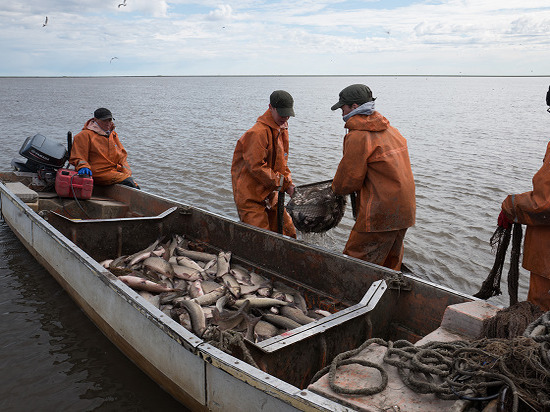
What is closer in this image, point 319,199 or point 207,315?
point 207,315

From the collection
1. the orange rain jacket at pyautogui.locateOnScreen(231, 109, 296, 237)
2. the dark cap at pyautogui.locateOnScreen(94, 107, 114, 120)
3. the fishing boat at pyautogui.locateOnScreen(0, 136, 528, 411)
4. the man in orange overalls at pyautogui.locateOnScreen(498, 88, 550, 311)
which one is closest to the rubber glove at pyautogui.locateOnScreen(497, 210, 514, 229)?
the man in orange overalls at pyautogui.locateOnScreen(498, 88, 550, 311)

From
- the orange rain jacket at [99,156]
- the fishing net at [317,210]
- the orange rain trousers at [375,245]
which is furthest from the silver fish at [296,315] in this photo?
the orange rain jacket at [99,156]

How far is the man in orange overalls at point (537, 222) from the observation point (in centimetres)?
415

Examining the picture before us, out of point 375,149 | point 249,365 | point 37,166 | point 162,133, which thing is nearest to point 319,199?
point 375,149

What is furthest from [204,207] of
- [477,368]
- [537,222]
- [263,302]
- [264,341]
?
[477,368]

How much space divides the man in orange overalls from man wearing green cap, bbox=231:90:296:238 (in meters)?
3.05

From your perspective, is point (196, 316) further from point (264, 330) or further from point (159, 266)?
point (159, 266)

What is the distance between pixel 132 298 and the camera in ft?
15.2

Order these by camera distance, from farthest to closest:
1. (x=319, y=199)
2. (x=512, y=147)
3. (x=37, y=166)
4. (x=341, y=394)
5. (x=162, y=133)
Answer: (x=162, y=133) → (x=512, y=147) → (x=37, y=166) → (x=319, y=199) → (x=341, y=394)

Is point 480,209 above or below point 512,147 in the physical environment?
below

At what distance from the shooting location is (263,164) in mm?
6523

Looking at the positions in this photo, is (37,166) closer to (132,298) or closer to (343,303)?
(132,298)

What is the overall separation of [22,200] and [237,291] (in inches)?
176

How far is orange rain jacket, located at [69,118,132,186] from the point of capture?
8.71 meters
